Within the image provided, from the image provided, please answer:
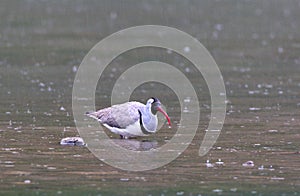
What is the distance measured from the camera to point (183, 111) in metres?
17.2

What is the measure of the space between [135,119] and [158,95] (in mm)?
4927

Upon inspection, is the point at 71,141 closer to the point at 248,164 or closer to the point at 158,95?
the point at 248,164

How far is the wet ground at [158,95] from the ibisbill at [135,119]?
264mm

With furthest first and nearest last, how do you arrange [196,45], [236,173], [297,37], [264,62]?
[297,37]
[196,45]
[264,62]
[236,173]

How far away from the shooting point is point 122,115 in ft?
47.7

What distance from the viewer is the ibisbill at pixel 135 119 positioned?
1441 cm

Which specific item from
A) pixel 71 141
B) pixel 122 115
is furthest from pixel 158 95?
pixel 71 141

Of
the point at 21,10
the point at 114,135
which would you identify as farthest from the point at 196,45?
the point at 114,135

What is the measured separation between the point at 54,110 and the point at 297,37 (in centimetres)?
1393

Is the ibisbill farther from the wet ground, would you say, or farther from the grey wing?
the wet ground

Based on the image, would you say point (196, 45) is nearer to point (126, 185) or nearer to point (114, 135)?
point (114, 135)

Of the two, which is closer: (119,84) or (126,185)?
(126,185)

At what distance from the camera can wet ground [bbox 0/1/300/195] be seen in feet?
38.4

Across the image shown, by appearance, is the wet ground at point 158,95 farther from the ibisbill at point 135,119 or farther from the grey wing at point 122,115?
the grey wing at point 122,115
